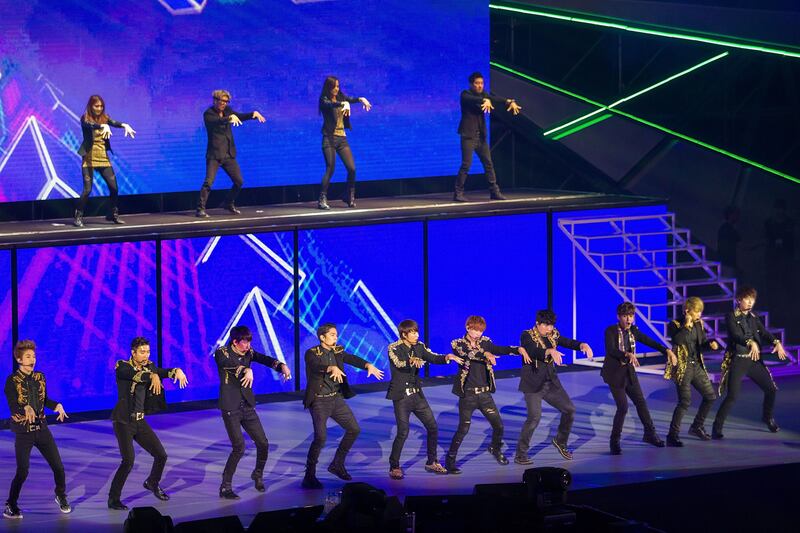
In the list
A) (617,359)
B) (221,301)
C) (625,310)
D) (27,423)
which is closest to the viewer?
(27,423)

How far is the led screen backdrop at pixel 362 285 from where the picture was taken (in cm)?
2127

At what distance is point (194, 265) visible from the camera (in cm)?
2048

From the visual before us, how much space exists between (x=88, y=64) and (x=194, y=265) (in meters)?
3.75

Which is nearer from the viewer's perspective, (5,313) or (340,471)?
(340,471)

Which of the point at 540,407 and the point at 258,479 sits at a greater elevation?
the point at 540,407

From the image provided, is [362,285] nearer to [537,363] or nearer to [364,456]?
[364,456]

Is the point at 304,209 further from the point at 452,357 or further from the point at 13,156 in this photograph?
the point at 452,357

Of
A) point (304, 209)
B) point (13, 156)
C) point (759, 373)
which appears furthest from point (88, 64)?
point (759, 373)

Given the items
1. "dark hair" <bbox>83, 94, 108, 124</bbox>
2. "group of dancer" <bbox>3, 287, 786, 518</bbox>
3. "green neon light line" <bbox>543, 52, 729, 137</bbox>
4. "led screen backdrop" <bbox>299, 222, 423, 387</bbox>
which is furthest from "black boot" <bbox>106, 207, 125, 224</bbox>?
"green neon light line" <bbox>543, 52, 729, 137</bbox>

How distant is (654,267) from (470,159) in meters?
3.29

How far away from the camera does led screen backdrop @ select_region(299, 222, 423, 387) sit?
2127 cm

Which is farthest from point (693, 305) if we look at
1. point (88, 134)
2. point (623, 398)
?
point (88, 134)

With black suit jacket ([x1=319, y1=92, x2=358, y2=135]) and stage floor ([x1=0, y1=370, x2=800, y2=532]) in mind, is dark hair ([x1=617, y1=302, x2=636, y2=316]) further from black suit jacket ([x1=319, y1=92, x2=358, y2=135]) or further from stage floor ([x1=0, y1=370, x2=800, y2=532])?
black suit jacket ([x1=319, y1=92, x2=358, y2=135])

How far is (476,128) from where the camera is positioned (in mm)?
23391
